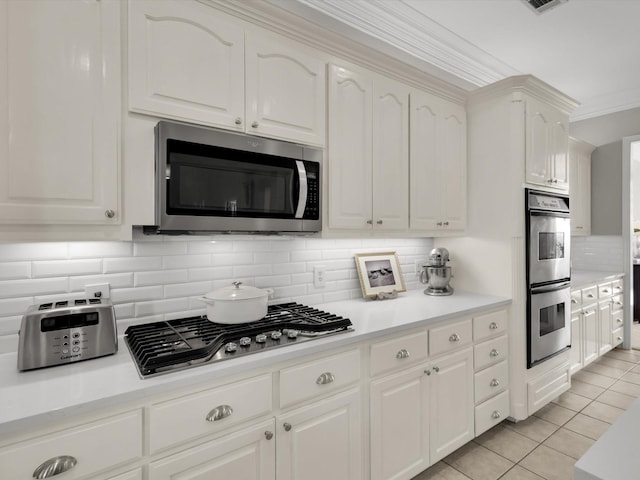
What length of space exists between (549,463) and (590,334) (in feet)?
5.99

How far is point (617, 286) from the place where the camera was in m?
3.97

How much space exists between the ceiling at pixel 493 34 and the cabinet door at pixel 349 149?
22.1 inches

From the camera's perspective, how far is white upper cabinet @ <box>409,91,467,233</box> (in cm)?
237

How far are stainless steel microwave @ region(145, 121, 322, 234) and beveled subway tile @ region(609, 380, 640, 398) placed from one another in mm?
3287

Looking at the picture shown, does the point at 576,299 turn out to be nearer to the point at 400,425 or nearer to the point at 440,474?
the point at 440,474

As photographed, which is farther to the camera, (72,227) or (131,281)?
(131,281)

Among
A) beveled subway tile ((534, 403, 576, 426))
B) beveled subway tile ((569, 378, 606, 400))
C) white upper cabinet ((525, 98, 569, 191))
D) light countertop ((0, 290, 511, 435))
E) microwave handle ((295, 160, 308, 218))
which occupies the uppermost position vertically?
white upper cabinet ((525, 98, 569, 191))

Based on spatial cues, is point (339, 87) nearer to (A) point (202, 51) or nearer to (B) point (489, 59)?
(A) point (202, 51)

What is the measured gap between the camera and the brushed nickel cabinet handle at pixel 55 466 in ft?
3.13

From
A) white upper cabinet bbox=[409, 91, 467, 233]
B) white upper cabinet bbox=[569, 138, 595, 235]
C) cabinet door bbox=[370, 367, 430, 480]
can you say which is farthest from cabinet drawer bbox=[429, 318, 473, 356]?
white upper cabinet bbox=[569, 138, 595, 235]

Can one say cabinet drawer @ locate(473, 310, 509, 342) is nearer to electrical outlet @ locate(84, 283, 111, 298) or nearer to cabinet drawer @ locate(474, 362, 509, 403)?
cabinet drawer @ locate(474, 362, 509, 403)

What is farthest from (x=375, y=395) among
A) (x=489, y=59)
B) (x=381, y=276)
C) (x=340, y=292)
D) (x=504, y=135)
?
(x=489, y=59)

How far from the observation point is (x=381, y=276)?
2.52 m

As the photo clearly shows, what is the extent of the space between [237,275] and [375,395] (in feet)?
3.10
